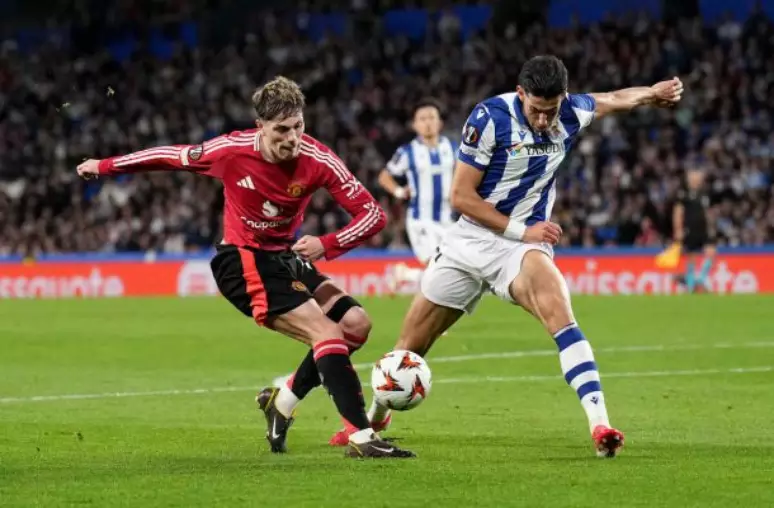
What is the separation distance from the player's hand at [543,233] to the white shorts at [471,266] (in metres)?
0.10

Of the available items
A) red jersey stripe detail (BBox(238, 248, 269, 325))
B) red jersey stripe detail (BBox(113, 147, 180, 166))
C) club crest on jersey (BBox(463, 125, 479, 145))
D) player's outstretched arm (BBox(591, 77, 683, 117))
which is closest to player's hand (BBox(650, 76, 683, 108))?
player's outstretched arm (BBox(591, 77, 683, 117))

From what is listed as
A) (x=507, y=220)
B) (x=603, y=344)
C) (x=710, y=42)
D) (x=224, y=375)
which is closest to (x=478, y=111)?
(x=507, y=220)

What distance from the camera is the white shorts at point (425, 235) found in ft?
61.4

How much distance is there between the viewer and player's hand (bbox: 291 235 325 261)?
7.88 meters

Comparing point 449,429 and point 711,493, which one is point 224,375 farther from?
point 711,493

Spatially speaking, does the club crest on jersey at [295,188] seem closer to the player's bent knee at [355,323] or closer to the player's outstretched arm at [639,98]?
the player's bent knee at [355,323]

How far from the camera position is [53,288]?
94.2 ft

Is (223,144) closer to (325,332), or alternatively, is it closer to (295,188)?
(295,188)

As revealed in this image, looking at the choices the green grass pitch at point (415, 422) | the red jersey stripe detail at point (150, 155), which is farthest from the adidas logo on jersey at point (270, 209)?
the green grass pitch at point (415, 422)

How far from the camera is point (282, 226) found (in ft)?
27.2

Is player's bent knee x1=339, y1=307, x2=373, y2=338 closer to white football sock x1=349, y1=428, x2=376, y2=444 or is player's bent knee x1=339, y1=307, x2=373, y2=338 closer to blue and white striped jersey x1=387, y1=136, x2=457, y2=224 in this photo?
white football sock x1=349, y1=428, x2=376, y2=444

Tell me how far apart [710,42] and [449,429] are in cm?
2293

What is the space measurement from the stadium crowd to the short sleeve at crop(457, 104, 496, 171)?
18.8m

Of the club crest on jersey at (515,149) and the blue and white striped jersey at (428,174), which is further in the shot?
the blue and white striped jersey at (428,174)
